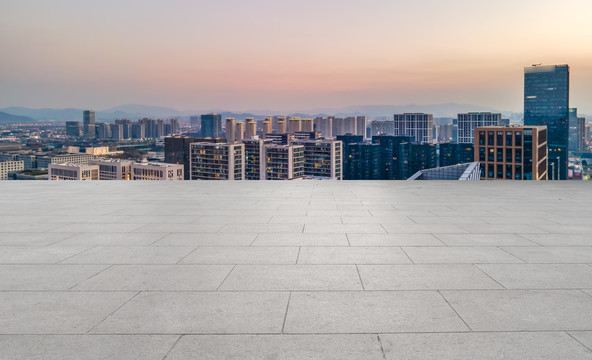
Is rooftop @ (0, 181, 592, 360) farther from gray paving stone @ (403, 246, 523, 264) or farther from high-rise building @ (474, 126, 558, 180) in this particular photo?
high-rise building @ (474, 126, 558, 180)

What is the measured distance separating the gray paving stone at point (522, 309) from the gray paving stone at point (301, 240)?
2.82 meters

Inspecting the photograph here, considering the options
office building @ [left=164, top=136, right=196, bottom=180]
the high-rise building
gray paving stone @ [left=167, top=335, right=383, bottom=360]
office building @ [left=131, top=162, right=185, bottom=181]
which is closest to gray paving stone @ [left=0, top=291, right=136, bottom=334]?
gray paving stone @ [left=167, top=335, right=383, bottom=360]

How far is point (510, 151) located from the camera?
11606cm

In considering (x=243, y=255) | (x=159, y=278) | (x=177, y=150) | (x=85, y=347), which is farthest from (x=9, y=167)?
(x=85, y=347)

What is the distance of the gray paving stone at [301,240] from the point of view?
742 centimetres

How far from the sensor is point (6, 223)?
31.5 feet

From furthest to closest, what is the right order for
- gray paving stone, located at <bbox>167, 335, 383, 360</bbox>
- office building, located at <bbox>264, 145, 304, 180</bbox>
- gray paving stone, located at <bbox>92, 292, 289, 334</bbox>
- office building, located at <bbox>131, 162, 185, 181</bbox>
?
office building, located at <bbox>264, 145, 304, 180</bbox> < office building, located at <bbox>131, 162, 185, 181</bbox> < gray paving stone, located at <bbox>92, 292, 289, 334</bbox> < gray paving stone, located at <bbox>167, 335, 383, 360</bbox>

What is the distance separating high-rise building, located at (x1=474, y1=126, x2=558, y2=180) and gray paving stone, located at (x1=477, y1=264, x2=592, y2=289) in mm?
119058

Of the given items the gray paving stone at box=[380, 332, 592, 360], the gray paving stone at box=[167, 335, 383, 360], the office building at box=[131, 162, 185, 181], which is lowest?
the office building at box=[131, 162, 185, 181]

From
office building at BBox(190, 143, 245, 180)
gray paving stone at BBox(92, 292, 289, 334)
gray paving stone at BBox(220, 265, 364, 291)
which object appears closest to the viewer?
gray paving stone at BBox(92, 292, 289, 334)

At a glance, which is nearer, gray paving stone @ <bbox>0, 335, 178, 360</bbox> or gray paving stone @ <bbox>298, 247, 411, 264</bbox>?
gray paving stone @ <bbox>0, 335, 178, 360</bbox>

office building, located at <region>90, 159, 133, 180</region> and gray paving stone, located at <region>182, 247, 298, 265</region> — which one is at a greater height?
gray paving stone, located at <region>182, 247, 298, 265</region>

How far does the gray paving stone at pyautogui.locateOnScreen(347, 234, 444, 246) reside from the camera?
742 cm

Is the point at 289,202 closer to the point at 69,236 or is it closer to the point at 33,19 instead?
the point at 69,236
